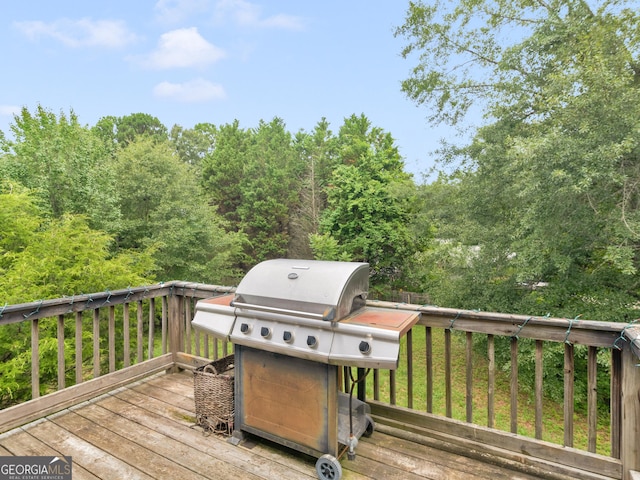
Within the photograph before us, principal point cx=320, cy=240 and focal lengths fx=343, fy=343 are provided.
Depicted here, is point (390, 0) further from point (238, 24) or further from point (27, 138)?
point (27, 138)

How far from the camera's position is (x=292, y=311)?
1719 mm

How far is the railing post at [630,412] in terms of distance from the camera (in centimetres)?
155

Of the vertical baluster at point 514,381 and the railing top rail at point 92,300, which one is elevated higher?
the railing top rail at point 92,300

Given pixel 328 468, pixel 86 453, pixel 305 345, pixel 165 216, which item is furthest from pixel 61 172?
pixel 328 468

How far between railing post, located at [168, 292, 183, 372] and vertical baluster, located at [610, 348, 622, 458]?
10.0 ft

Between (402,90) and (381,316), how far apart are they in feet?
26.5

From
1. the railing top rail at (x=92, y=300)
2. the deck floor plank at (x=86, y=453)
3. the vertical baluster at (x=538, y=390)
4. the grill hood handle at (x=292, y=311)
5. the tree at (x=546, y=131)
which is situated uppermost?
the tree at (x=546, y=131)

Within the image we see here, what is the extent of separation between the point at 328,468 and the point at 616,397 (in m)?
A: 1.44

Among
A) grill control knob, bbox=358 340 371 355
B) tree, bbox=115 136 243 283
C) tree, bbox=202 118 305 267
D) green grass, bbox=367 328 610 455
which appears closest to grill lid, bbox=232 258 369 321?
grill control knob, bbox=358 340 371 355

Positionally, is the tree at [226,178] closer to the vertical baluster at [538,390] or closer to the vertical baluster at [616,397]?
the vertical baluster at [538,390]

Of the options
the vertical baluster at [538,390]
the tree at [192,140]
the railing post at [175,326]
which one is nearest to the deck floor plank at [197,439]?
the railing post at [175,326]

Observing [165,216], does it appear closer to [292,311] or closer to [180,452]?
[180,452]

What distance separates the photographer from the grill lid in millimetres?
1671

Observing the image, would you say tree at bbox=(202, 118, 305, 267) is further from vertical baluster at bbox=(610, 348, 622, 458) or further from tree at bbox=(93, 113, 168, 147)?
vertical baluster at bbox=(610, 348, 622, 458)
